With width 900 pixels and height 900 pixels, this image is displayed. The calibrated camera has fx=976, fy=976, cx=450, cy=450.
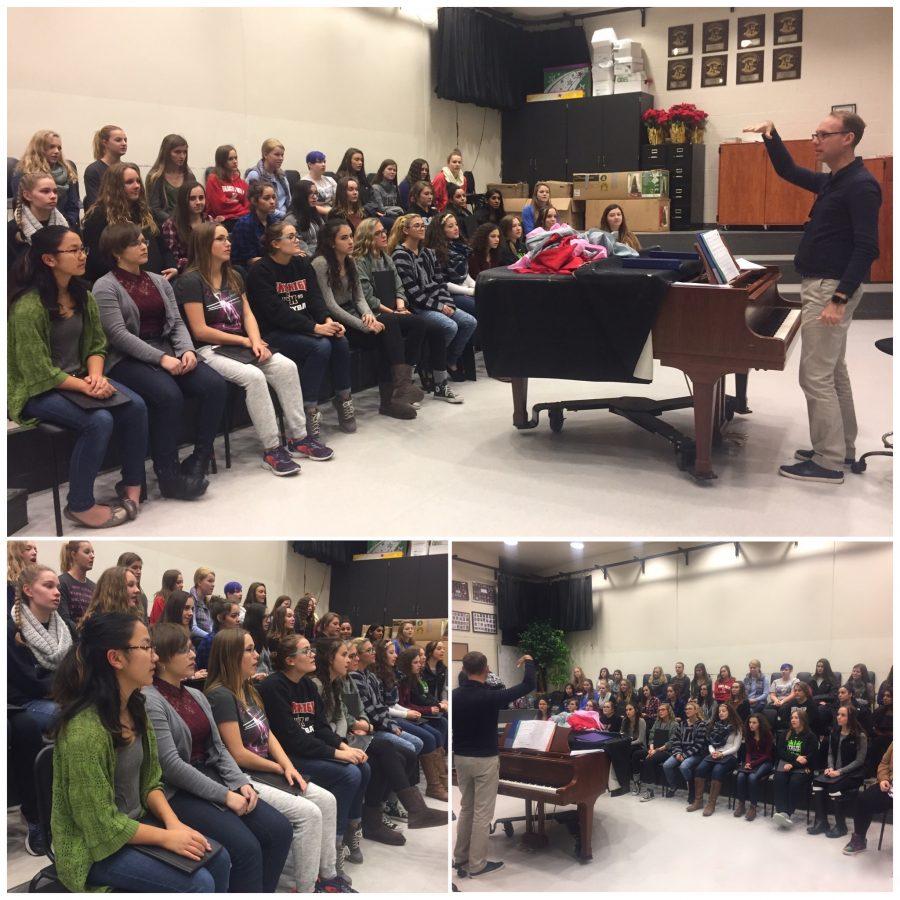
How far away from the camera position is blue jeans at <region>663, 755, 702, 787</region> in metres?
3.46

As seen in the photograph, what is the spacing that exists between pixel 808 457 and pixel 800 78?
26.3 feet

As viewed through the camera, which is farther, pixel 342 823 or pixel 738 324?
pixel 738 324

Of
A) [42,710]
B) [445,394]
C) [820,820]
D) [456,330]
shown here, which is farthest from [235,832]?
[456,330]

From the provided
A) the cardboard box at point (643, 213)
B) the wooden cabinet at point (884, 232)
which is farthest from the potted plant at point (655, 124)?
the wooden cabinet at point (884, 232)

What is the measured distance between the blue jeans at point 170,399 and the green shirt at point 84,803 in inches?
68.2

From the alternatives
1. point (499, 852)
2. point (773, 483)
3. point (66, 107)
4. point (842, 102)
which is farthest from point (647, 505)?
point (842, 102)

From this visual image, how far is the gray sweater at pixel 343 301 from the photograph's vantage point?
5.19 metres

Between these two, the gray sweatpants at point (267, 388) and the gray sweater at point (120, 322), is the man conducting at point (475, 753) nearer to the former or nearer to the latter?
the gray sweatpants at point (267, 388)

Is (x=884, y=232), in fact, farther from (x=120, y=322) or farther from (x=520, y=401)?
(x=120, y=322)

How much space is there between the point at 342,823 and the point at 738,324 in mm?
2529

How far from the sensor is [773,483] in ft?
14.2

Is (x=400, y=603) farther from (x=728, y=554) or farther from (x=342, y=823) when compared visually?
(x=728, y=554)

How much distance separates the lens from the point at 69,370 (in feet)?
12.2

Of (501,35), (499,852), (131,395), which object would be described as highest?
(501,35)
